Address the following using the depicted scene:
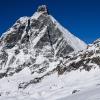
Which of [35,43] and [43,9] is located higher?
[43,9]

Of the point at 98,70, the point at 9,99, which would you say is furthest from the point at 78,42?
the point at 9,99

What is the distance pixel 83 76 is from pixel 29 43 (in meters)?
106

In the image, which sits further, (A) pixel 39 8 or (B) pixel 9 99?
(A) pixel 39 8

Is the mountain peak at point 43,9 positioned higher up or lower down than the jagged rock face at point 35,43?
higher up

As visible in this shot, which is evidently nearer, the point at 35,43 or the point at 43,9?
the point at 35,43

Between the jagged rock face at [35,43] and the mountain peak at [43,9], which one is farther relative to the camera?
the mountain peak at [43,9]

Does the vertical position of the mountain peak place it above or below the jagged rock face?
above

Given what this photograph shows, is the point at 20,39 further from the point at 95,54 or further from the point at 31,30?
the point at 95,54

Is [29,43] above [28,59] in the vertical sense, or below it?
above

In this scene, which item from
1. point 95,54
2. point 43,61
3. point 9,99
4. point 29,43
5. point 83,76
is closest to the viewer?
point 9,99

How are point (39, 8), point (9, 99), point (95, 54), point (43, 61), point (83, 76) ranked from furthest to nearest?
point (39, 8), point (43, 61), point (95, 54), point (83, 76), point (9, 99)

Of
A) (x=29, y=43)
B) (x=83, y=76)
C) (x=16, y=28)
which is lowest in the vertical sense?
(x=83, y=76)

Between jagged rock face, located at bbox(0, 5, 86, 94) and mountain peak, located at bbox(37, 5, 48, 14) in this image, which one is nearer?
jagged rock face, located at bbox(0, 5, 86, 94)

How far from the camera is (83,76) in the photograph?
246 ft
